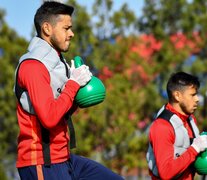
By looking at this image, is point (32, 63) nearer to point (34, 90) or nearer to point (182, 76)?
point (34, 90)

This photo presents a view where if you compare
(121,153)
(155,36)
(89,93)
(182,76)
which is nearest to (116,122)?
(121,153)

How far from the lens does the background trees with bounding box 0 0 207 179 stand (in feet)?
59.6

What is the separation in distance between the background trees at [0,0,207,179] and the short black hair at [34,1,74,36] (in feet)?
43.0

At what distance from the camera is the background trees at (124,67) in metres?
18.2

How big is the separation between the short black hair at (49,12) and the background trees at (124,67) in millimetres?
13091

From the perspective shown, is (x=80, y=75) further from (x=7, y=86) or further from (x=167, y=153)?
(x=7, y=86)

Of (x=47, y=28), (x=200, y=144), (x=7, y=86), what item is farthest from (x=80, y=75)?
(x=7, y=86)

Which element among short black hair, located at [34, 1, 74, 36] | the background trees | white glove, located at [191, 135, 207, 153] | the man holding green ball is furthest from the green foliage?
short black hair, located at [34, 1, 74, 36]

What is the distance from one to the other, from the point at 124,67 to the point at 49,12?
14.1m

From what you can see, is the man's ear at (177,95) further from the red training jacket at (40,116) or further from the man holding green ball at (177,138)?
the red training jacket at (40,116)

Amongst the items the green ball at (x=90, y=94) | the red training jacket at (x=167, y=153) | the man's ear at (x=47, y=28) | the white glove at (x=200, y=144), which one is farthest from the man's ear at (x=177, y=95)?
the man's ear at (x=47, y=28)

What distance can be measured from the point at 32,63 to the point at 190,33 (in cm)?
1501

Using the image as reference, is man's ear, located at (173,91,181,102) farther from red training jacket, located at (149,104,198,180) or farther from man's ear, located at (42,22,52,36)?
man's ear, located at (42,22,52,36)

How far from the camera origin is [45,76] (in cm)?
445
